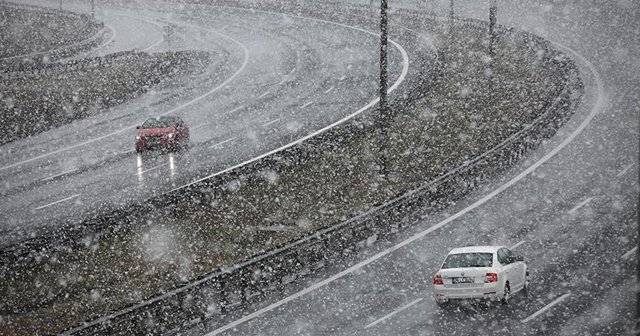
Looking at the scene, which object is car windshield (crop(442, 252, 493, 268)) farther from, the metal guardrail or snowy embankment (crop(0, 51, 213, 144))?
snowy embankment (crop(0, 51, 213, 144))

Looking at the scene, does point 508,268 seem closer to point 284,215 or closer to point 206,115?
point 284,215

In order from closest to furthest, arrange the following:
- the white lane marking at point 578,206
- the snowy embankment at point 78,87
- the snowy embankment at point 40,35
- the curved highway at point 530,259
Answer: the curved highway at point 530,259 → the white lane marking at point 578,206 → the snowy embankment at point 78,87 → the snowy embankment at point 40,35

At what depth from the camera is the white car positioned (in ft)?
60.8

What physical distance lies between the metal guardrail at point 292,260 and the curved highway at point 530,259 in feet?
1.23

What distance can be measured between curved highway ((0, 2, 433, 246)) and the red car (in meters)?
0.54

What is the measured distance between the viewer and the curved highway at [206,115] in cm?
2912

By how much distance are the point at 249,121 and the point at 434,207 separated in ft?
48.5

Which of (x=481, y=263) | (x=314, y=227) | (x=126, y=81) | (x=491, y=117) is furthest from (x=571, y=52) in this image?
(x=481, y=263)

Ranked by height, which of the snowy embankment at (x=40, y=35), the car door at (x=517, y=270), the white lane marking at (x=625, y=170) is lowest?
the snowy embankment at (x=40, y=35)

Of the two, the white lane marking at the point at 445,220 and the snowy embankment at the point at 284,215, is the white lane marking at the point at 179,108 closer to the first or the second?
the snowy embankment at the point at 284,215

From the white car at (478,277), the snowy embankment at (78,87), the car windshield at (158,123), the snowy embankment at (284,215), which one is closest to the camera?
the white car at (478,277)

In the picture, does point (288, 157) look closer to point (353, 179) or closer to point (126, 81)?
point (353, 179)

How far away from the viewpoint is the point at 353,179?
29844 mm

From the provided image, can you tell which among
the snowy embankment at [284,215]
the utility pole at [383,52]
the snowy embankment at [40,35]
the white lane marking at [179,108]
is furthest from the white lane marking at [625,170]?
the snowy embankment at [40,35]
